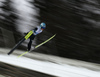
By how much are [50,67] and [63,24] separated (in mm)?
1801

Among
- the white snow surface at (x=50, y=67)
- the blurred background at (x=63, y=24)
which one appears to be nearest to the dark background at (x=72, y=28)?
the blurred background at (x=63, y=24)

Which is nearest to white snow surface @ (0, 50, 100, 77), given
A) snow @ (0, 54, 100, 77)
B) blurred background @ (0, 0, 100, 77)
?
snow @ (0, 54, 100, 77)

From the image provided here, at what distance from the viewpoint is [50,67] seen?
3805 mm

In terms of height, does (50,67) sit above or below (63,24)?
below

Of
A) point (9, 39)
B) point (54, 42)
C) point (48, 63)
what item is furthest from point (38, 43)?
point (9, 39)

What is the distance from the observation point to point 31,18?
15.7 feet

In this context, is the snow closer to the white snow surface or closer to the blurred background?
the white snow surface

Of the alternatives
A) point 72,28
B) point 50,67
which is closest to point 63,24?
point 72,28

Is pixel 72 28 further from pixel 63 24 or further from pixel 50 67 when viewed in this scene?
pixel 50 67

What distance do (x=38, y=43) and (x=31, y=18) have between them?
1.15 m

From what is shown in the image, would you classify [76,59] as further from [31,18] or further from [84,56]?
[31,18]

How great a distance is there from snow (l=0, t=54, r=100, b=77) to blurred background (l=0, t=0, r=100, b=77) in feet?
2.25

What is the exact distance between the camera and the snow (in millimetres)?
3525

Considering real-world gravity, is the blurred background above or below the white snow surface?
above
